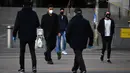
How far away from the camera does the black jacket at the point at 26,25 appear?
1084cm

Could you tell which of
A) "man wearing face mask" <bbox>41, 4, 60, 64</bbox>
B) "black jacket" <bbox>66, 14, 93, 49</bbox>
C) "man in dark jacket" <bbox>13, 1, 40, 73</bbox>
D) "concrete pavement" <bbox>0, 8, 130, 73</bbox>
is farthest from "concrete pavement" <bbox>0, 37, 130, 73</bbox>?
"black jacket" <bbox>66, 14, 93, 49</bbox>

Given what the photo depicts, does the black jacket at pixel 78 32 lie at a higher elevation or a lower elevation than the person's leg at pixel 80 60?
higher

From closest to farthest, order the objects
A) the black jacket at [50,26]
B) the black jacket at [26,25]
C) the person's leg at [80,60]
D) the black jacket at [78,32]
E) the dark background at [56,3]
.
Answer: the person's leg at [80,60] < the black jacket at [78,32] < the black jacket at [26,25] < the black jacket at [50,26] < the dark background at [56,3]

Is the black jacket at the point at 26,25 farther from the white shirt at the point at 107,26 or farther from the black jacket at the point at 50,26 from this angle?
the white shirt at the point at 107,26

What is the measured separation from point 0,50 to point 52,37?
5.44 metres

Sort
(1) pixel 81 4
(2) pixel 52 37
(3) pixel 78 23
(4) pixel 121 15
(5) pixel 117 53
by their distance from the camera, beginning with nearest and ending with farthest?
(3) pixel 78 23, (2) pixel 52 37, (5) pixel 117 53, (4) pixel 121 15, (1) pixel 81 4

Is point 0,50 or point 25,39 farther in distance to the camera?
point 0,50

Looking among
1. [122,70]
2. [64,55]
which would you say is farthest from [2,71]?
[64,55]

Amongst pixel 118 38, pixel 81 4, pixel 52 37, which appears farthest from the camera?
pixel 81 4

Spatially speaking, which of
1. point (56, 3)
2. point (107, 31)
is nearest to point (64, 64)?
point (107, 31)

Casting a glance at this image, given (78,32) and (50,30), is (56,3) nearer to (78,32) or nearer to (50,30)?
(50,30)

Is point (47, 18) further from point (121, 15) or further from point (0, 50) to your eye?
point (121, 15)

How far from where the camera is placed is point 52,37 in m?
13.1

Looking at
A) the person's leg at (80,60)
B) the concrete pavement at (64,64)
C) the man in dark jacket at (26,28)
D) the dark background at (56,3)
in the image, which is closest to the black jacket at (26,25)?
the man in dark jacket at (26,28)
